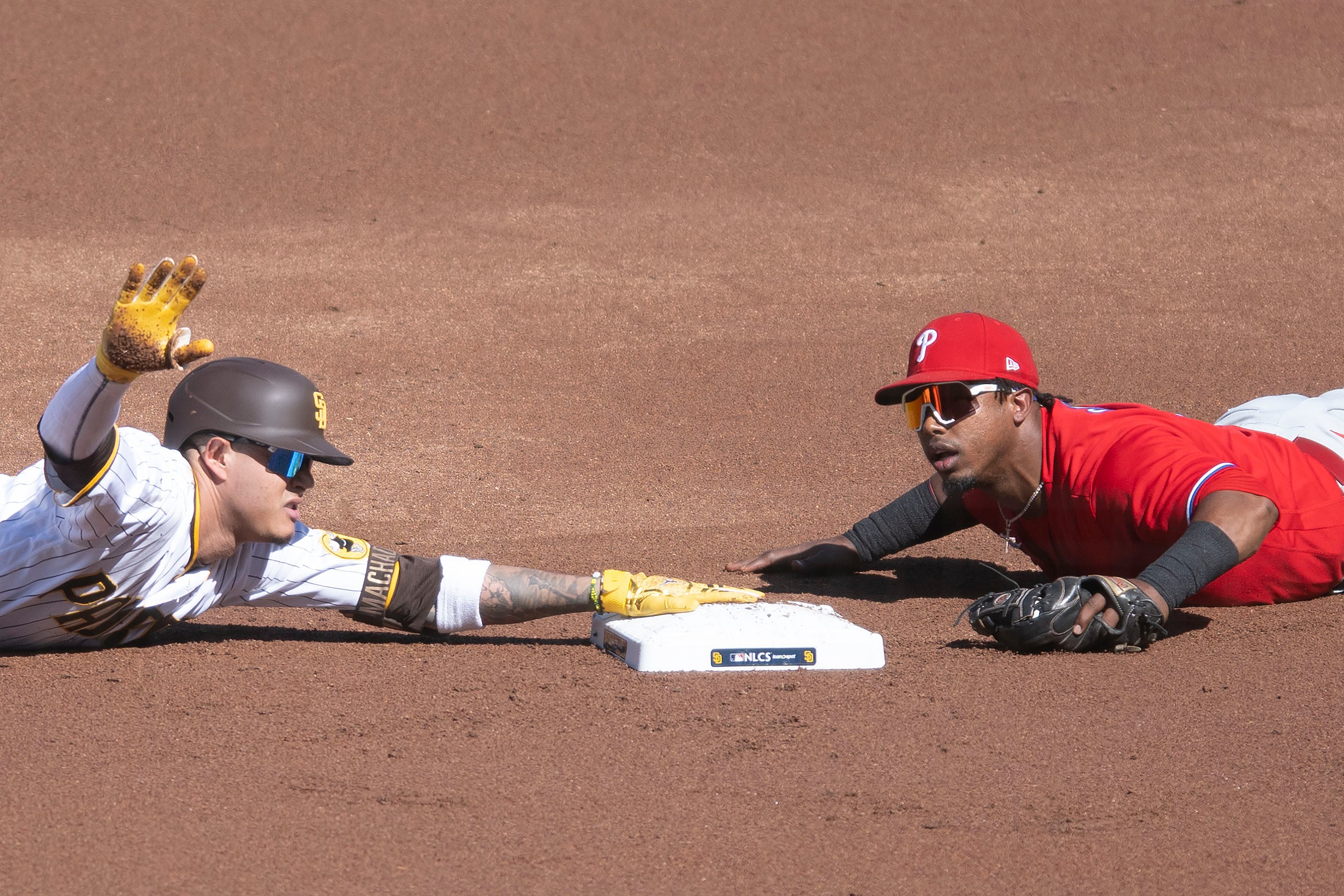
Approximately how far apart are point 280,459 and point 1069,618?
200 cm

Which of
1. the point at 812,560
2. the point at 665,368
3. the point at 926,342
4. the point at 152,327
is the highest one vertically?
the point at 665,368

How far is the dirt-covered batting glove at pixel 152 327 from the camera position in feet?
9.32

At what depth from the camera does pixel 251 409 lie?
329cm

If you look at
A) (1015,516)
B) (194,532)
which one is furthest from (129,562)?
(1015,516)

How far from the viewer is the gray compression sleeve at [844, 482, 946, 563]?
442cm

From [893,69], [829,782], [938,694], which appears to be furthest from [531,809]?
[893,69]

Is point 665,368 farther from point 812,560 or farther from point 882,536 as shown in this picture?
point 882,536

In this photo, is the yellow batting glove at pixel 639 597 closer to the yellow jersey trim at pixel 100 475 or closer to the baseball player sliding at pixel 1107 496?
the baseball player sliding at pixel 1107 496

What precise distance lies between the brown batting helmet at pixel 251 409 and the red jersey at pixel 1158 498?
205 cm

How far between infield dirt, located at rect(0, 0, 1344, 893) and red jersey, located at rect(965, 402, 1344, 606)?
0.13m

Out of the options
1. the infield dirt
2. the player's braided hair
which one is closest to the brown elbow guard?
the infield dirt

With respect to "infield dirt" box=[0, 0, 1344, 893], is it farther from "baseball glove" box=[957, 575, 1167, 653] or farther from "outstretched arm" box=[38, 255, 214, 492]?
"outstretched arm" box=[38, 255, 214, 492]

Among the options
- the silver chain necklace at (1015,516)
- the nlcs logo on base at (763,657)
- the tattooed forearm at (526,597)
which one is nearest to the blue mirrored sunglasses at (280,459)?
the tattooed forearm at (526,597)

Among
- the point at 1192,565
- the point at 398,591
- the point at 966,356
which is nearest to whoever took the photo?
the point at 1192,565
